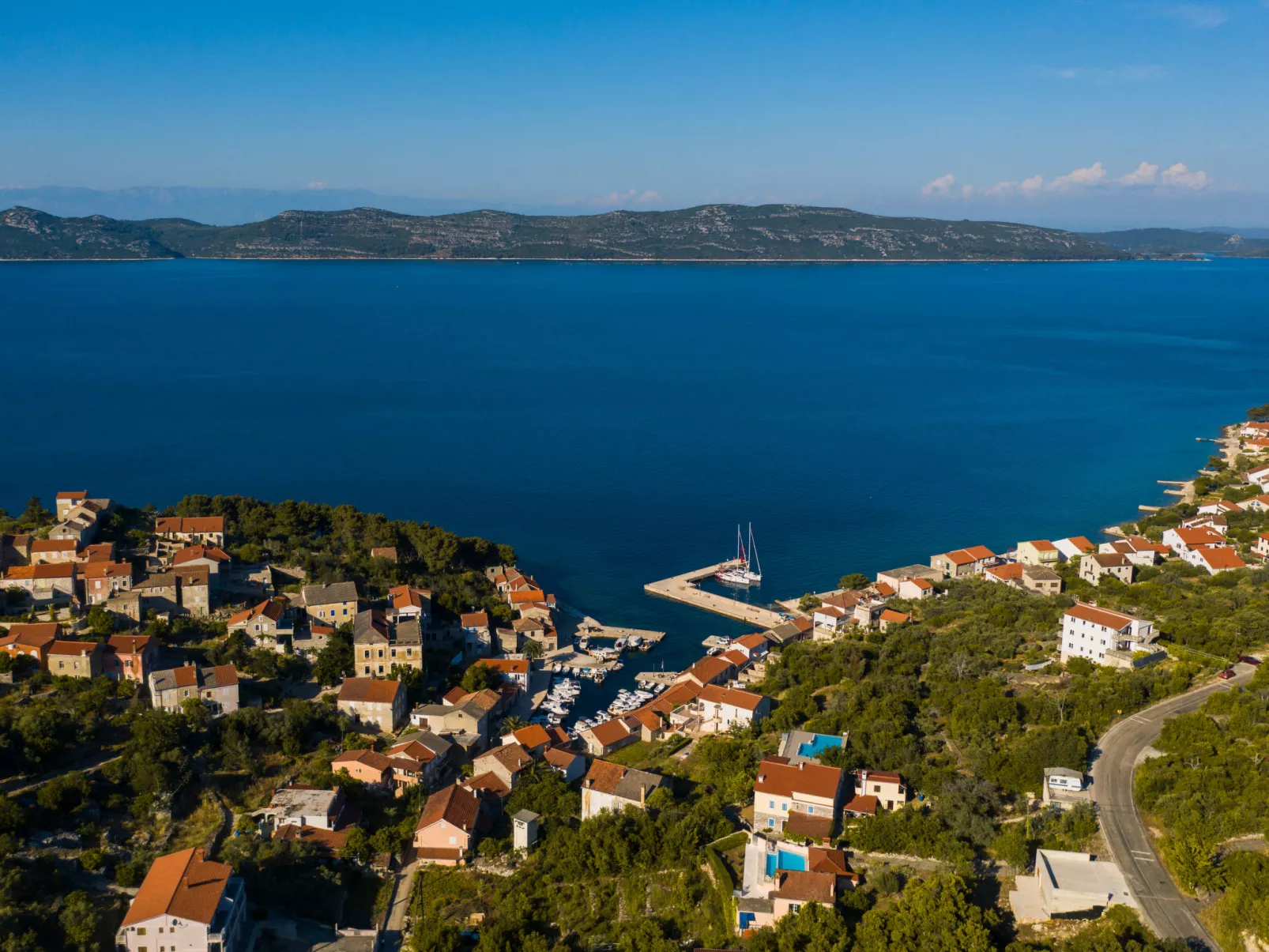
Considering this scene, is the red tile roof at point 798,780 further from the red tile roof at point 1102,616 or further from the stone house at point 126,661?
the stone house at point 126,661

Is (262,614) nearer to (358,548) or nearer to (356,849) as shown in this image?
(358,548)

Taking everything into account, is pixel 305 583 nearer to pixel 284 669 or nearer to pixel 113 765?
pixel 284 669

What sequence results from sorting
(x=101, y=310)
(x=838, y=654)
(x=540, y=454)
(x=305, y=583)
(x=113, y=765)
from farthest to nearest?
(x=101, y=310), (x=540, y=454), (x=305, y=583), (x=838, y=654), (x=113, y=765)

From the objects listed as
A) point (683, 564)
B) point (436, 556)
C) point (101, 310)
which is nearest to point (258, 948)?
point (436, 556)

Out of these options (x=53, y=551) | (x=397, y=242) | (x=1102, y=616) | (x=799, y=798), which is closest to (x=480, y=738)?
(x=799, y=798)

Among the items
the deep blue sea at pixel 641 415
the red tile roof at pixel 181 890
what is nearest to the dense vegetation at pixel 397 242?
the deep blue sea at pixel 641 415

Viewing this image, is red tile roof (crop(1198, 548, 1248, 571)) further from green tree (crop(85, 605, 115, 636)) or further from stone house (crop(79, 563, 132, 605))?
stone house (crop(79, 563, 132, 605))
